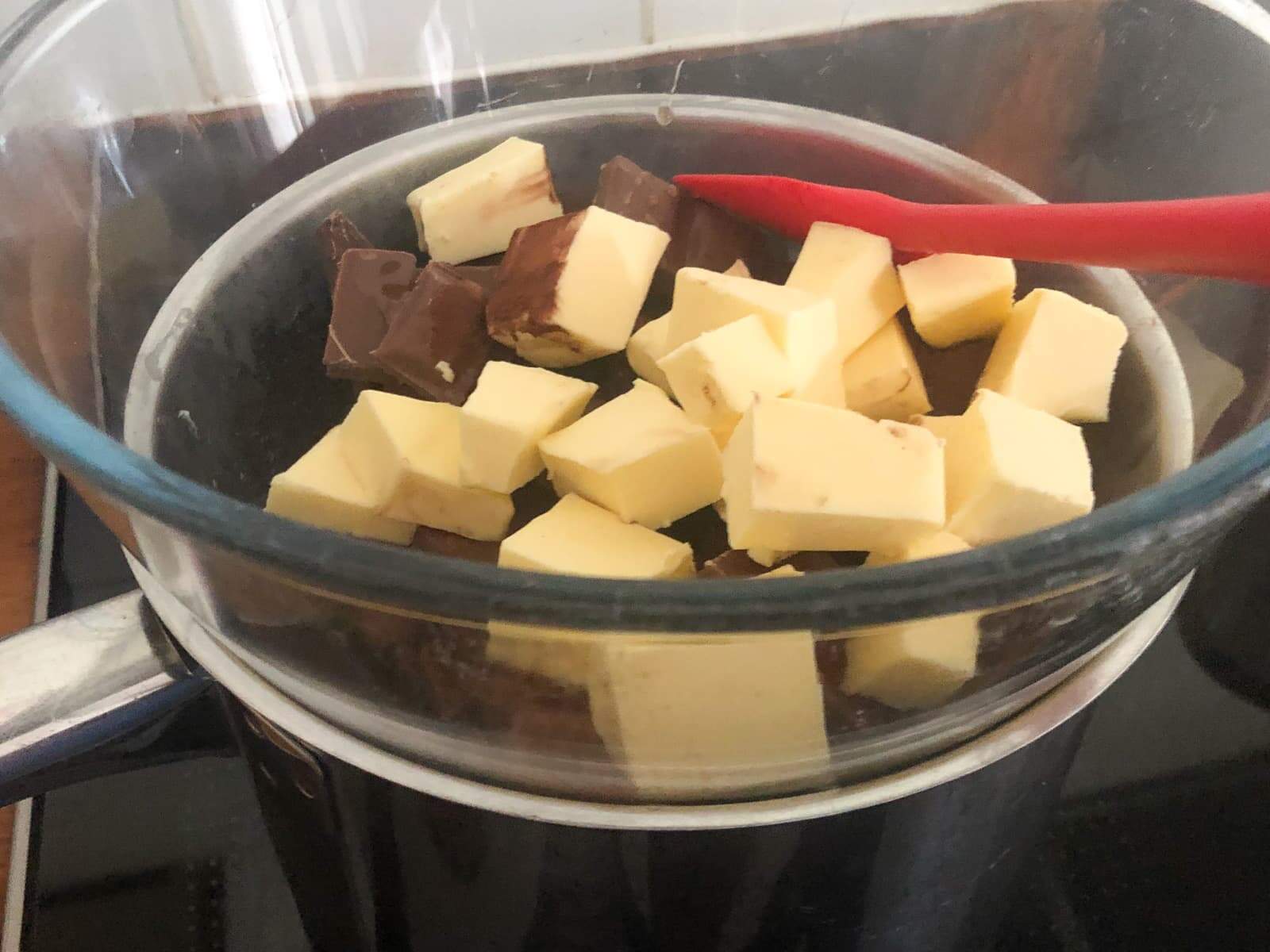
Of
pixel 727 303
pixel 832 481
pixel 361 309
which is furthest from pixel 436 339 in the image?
pixel 832 481

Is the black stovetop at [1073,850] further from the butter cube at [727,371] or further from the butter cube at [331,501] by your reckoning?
the butter cube at [727,371]

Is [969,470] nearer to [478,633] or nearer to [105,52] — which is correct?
[478,633]

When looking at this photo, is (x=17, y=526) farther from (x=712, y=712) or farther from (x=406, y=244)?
(x=712, y=712)

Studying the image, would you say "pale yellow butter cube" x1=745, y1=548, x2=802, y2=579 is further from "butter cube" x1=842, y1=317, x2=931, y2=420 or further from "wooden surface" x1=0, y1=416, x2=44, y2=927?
"wooden surface" x1=0, y1=416, x2=44, y2=927

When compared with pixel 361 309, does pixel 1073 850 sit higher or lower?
lower

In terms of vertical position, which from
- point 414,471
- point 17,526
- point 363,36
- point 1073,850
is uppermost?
point 363,36

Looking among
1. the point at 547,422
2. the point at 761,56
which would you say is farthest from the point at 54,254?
the point at 761,56
